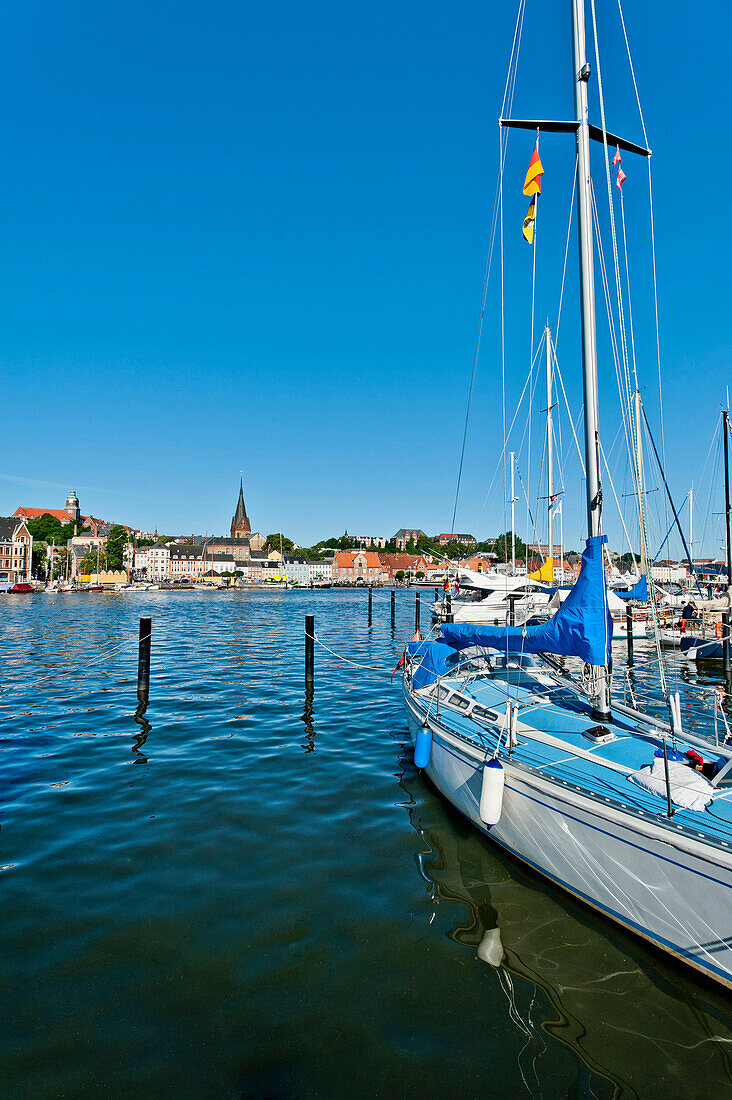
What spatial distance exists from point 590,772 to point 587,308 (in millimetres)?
6095

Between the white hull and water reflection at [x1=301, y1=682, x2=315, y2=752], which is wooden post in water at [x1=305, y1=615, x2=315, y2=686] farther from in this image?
the white hull

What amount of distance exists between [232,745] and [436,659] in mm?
4674

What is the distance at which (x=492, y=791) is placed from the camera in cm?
696

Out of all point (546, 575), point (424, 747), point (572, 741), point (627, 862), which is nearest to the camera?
point (627, 862)

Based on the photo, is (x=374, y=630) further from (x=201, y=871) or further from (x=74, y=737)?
(x=201, y=871)

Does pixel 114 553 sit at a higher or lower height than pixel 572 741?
higher

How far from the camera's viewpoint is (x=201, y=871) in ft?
24.2

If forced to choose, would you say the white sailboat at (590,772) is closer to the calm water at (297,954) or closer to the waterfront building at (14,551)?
the calm water at (297,954)

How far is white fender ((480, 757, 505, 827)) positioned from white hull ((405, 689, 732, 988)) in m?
0.16

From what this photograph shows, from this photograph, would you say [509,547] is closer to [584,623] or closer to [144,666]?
[144,666]

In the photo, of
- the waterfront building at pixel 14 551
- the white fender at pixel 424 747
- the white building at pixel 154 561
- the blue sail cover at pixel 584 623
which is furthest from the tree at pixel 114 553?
the blue sail cover at pixel 584 623

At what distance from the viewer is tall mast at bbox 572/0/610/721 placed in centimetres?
836

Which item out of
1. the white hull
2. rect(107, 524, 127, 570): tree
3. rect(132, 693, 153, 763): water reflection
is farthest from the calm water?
rect(107, 524, 127, 570): tree

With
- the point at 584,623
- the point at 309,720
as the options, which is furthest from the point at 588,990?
the point at 309,720
